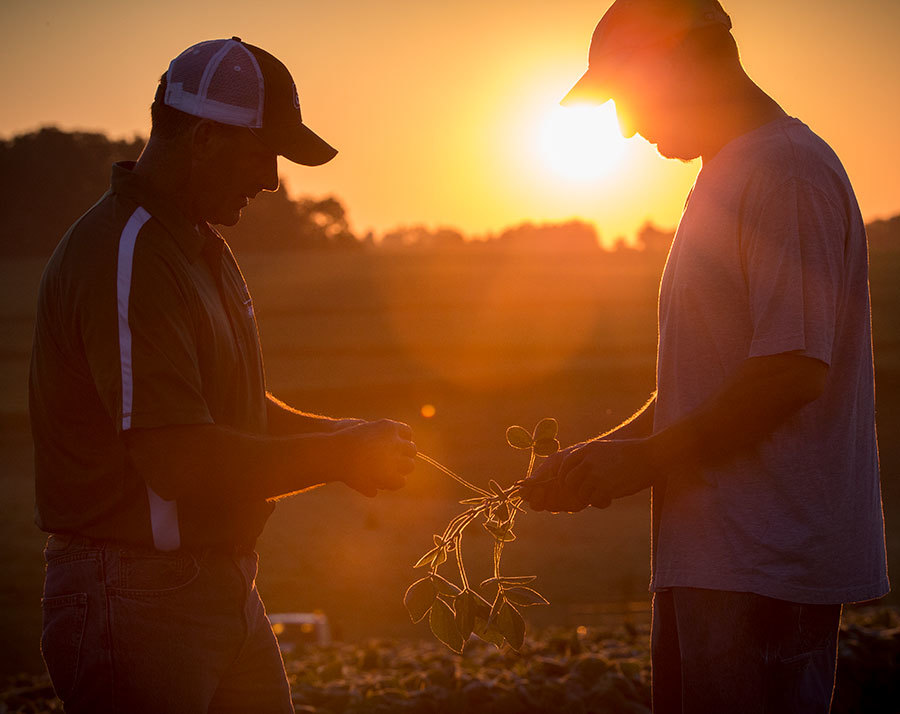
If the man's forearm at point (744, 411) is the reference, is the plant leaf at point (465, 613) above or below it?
below

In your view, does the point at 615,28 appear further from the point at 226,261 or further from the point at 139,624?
the point at 139,624

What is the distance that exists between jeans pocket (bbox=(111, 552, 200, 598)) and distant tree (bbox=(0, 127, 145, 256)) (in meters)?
23.4

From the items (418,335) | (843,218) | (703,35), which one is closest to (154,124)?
(703,35)

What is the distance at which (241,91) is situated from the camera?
7.74 ft

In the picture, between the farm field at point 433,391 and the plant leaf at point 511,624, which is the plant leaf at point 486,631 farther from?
the farm field at point 433,391

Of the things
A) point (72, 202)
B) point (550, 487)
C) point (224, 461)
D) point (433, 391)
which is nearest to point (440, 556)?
point (550, 487)

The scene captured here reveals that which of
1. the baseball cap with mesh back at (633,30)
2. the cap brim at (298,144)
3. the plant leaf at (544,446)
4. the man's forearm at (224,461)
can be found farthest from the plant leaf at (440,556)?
the baseball cap with mesh back at (633,30)

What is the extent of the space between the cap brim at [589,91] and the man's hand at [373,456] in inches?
39.1

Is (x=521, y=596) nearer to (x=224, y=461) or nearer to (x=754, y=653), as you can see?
(x=754, y=653)

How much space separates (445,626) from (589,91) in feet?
4.82

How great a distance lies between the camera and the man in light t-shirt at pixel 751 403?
1942 mm

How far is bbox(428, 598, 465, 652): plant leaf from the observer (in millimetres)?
2455

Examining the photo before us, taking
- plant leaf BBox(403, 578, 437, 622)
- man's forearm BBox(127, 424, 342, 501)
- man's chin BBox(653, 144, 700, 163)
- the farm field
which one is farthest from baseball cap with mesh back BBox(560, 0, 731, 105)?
the farm field

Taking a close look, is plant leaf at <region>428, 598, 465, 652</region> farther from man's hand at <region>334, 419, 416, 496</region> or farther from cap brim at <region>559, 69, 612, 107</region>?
cap brim at <region>559, 69, 612, 107</region>
